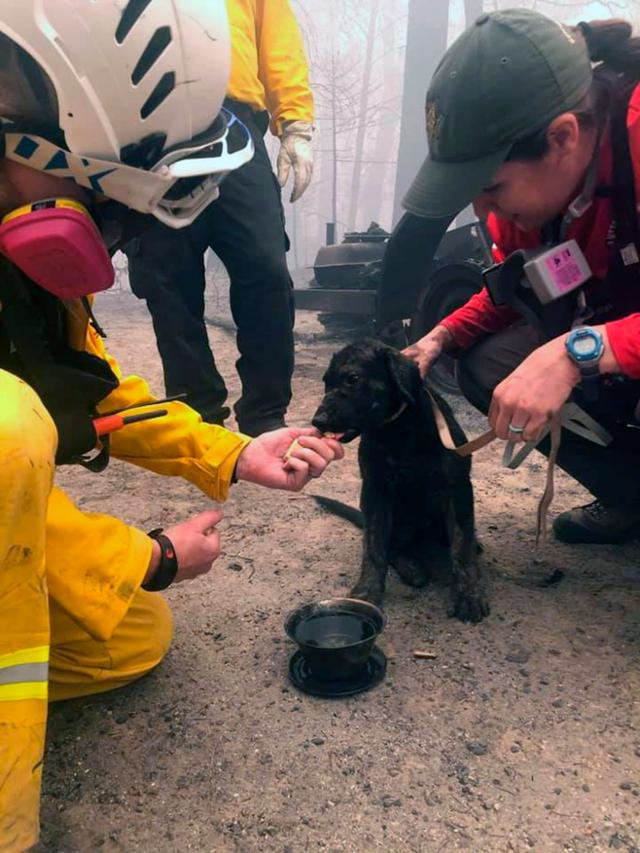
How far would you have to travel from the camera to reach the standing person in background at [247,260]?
2.85 m

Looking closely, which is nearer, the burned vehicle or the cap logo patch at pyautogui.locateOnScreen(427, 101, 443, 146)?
the cap logo patch at pyautogui.locateOnScreen(427, 101, 443, 146)

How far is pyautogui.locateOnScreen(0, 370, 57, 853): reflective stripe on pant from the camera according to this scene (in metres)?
1.02

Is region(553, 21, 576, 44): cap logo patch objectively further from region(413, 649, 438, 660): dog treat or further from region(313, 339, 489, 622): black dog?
region(413, 649, 438, 660): dog treat

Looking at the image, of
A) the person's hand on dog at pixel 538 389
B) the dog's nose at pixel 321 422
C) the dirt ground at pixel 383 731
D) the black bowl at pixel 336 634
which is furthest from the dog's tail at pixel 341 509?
the person's hand on dog at pixel 538 389

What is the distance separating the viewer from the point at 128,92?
1218 mm

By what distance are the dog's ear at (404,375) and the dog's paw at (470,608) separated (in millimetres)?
583

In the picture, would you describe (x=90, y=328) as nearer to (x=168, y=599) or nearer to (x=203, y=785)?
(x=168, y=599)

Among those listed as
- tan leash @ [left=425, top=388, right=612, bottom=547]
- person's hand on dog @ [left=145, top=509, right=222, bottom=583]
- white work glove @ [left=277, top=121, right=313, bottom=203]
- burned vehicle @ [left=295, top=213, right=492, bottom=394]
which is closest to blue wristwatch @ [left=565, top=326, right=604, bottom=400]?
tan leash @ [left=425, top=388, right=612, bottom=547]

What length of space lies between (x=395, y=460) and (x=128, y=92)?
1256 mm

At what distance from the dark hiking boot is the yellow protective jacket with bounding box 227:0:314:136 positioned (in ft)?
6.98

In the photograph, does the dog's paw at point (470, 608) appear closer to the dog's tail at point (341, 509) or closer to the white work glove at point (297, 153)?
the dog's tail at point (341, 509)

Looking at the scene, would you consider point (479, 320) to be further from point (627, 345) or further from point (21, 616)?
point (21, 616)

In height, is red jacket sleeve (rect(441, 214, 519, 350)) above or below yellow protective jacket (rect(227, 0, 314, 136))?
below

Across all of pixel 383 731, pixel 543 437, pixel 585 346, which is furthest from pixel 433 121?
pixel 383 731
